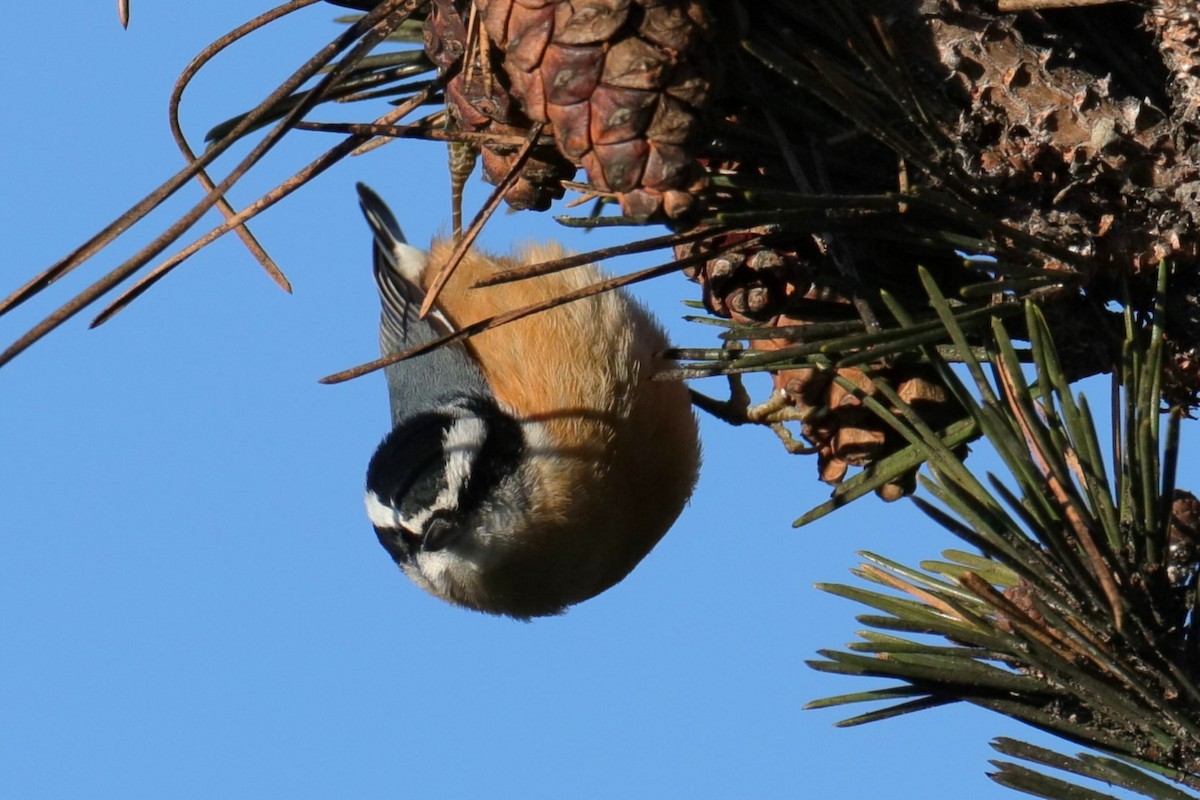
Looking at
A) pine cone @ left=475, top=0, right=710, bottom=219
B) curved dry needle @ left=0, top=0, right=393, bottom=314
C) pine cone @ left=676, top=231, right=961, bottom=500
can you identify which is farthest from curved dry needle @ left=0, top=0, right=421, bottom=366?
pine cone @ left=676, top=231, right=961, bottom=500

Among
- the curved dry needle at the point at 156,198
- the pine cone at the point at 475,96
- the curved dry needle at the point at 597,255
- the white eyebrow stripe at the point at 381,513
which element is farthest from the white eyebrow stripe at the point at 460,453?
the curved dry needle at the point at 156,198

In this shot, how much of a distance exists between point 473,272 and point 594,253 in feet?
6.71

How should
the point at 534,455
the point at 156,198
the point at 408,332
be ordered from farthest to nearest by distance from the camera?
the point at 408,332
the point at 534,455
the point at 156,198

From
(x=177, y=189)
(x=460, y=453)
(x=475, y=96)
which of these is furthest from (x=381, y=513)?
(x=177, y=189)

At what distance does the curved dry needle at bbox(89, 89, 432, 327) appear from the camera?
1.13m

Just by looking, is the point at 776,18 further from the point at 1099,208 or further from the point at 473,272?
the point at 473,272

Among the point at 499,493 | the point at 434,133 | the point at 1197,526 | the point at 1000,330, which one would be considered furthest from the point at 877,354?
the point at 499,493

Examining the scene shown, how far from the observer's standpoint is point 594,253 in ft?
4.04

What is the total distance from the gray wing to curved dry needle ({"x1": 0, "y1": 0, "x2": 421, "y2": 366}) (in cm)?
192

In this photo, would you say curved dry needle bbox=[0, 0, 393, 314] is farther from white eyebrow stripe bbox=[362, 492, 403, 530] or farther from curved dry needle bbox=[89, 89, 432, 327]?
white eyebrow stripe bbox=[362, 492, 403, 530]

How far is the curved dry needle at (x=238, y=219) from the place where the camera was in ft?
3.70

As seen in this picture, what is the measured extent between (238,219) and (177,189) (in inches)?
4.2

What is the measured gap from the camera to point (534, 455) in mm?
2988

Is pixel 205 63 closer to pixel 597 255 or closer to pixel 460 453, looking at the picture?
pixel 597 255
